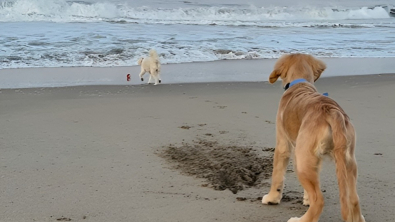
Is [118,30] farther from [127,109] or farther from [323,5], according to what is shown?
[323,5]

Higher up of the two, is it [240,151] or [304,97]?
[304,97]

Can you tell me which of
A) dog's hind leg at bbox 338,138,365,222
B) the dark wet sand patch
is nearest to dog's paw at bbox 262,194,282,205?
the dark wet sand patch

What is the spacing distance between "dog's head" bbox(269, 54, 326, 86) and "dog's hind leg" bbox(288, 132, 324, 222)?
0.85 metres

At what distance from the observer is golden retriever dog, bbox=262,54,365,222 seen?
287 centimetres

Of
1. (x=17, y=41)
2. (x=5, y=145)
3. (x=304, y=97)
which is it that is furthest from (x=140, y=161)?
(x=17, y=41)

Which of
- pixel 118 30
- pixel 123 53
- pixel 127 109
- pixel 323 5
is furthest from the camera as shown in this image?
pixel 323 5

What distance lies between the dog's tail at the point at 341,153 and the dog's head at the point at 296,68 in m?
0.96

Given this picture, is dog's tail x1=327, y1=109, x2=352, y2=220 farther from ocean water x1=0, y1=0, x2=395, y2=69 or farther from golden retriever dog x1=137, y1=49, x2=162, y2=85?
ocean water x1=0, y1=0, x2=395, y2=69

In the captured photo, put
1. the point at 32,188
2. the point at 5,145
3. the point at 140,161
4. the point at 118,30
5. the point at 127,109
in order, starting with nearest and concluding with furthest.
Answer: the point at 32,188
the point at 140,161
the point at 5,145
the point at 127,109
the point at 118,30

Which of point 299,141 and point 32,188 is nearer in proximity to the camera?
point 299,141

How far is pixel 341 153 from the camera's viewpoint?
2832 mm

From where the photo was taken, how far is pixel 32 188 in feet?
→ 12.9

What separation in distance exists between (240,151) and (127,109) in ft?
7.87

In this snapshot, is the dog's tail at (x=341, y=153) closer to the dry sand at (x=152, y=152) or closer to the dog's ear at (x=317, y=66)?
the dry sand at (x=152, y=152)
